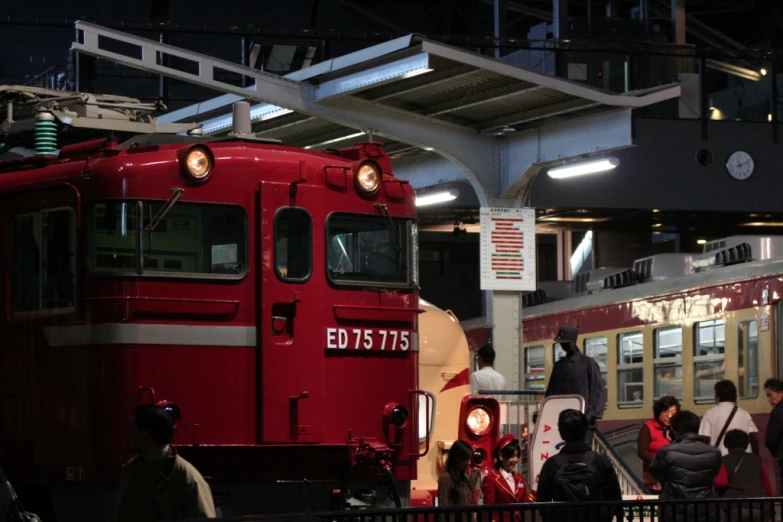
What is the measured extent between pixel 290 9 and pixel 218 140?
2788cm

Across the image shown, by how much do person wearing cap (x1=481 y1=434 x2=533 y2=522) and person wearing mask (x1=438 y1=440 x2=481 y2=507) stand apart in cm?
59

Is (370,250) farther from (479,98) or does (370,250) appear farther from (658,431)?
(479,98)

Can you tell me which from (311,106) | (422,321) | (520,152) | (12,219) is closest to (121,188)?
(12,219)

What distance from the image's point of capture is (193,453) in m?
9.46

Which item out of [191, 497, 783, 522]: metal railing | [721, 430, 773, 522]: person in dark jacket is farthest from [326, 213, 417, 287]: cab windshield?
[721, 430, 773, 522]: person in dark jacket

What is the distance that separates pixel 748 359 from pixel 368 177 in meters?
8.56

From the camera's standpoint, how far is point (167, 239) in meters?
9.70

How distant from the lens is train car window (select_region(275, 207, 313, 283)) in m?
9.99

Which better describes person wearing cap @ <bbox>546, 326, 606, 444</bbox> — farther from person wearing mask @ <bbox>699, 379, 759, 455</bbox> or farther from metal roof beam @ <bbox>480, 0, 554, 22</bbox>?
metal roof beam @ <bbox>480, 0, 554, 22</bbox>

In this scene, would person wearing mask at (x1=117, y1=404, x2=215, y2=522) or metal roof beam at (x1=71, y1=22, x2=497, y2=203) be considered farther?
metal roof beam at (x1=71, y1=22, x2=497, y2=203)

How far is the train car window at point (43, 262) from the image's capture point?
31.9ft

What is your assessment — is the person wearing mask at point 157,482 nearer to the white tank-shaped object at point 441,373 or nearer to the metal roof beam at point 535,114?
the white tank-shaped object at point 441,373

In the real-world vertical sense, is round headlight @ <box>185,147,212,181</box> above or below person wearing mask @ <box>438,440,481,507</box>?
above

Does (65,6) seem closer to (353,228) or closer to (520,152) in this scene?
(520,152)
